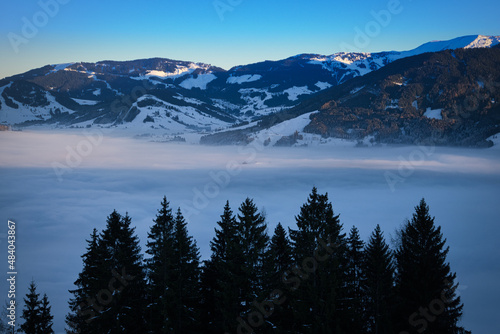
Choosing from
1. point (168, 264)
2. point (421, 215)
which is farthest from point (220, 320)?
point (421, 215)

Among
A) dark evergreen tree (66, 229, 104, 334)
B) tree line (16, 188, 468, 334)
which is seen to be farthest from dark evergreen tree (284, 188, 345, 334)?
dark evergreen tree (66, 229, 104, 334)

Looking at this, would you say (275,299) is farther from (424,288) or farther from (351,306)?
(424,288)

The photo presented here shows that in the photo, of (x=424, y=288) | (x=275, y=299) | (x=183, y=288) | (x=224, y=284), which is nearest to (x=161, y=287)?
(x=183, y=288)

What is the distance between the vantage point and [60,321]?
6525 cm

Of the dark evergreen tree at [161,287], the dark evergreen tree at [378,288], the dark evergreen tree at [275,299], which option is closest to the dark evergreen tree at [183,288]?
the dark evergreen tree at [161,287]

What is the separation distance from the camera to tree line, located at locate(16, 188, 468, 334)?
25.3 metres

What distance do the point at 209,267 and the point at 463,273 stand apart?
8112 centimetres

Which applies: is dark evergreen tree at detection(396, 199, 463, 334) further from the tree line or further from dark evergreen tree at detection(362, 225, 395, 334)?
dark evergreen tree at detection(362, 225, 395, 334)

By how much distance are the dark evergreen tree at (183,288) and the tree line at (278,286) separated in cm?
8

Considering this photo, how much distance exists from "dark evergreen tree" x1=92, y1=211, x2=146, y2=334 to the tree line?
0.25 ft

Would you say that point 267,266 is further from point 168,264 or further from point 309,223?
point 168,264

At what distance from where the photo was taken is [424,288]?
83.9ft

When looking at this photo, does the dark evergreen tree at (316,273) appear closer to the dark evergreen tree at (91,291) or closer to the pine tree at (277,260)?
the pine tree at (277,260)

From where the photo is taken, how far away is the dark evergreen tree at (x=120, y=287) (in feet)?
88.9
